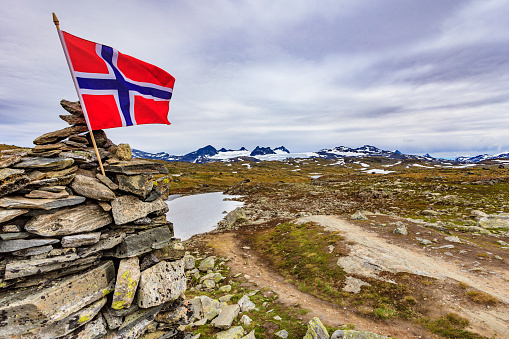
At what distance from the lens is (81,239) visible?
359 inches

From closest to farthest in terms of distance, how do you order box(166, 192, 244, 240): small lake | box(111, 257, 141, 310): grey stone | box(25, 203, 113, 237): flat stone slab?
box(25, 203, 113, 237): flat stone slab → box(111, 257, 141, 310): grey stone → box(166, 192, 244, 240): small lake

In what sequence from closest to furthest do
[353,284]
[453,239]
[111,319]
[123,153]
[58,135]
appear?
[111,319], [58,135], [123,153], [353,284], [453,239]

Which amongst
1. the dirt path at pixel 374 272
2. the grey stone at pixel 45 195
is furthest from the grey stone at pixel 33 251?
the dirt path at pixel 374 272

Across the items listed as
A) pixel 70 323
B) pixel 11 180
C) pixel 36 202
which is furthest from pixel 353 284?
pixel 11 180

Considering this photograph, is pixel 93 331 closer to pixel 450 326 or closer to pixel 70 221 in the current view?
pixel 70 221

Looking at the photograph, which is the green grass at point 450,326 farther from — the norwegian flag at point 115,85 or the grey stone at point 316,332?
the norwegian flag at point 115,85

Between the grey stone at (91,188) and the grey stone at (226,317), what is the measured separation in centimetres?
1001

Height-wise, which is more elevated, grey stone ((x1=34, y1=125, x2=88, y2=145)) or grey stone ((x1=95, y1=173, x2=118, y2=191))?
grey stone ((x1=34, y1=125, x2=88, y2=145))

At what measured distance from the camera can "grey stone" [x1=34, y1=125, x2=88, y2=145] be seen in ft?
33.3

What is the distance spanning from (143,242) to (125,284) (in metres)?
1.99

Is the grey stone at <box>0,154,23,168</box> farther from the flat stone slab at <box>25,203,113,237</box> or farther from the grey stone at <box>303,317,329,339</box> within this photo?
the grey stone at <box>303,317,329,339</box>

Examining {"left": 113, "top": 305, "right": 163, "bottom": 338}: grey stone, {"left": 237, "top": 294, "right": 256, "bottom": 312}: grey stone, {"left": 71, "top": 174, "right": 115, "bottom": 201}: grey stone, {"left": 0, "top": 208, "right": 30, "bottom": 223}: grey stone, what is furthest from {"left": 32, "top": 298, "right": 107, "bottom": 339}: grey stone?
{"left": 237, "top": 294, "right": 256, "bottom": 312}: grey stone

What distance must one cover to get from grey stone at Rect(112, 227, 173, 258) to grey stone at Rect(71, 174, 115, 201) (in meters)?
2.38

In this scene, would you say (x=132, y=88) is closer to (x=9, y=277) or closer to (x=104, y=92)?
(x=104, y=92)
